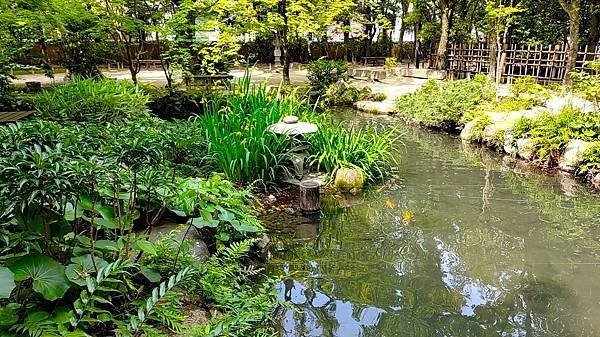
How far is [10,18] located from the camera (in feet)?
19.2

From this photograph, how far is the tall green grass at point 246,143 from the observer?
17.3 feet

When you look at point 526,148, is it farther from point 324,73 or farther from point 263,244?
point 324,73

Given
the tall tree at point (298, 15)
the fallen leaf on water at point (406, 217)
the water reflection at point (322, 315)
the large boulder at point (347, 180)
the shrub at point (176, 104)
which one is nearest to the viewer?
the water reflection at point (322, 315)

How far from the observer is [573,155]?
6.81 meters

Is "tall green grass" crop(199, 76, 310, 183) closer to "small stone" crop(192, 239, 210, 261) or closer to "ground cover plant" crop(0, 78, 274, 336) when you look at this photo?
"small stone" crop(192, 239, 210, 261)

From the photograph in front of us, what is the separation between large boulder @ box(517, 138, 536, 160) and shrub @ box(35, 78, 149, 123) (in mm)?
6019

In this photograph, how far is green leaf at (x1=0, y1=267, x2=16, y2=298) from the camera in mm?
1511

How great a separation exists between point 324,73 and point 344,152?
25.1 feet

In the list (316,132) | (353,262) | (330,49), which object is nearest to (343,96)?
(316,132)

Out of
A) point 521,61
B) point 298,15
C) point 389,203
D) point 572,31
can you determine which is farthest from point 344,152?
point 521,61

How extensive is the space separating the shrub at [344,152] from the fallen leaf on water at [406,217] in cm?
101

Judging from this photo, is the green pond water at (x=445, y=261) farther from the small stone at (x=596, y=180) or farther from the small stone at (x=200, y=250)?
the small stone at (x=200, y=250)

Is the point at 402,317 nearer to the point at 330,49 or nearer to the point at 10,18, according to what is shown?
the point at 10,18

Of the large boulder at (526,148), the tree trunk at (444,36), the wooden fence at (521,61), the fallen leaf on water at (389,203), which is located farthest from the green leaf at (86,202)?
the tree trunk at (444,36)
